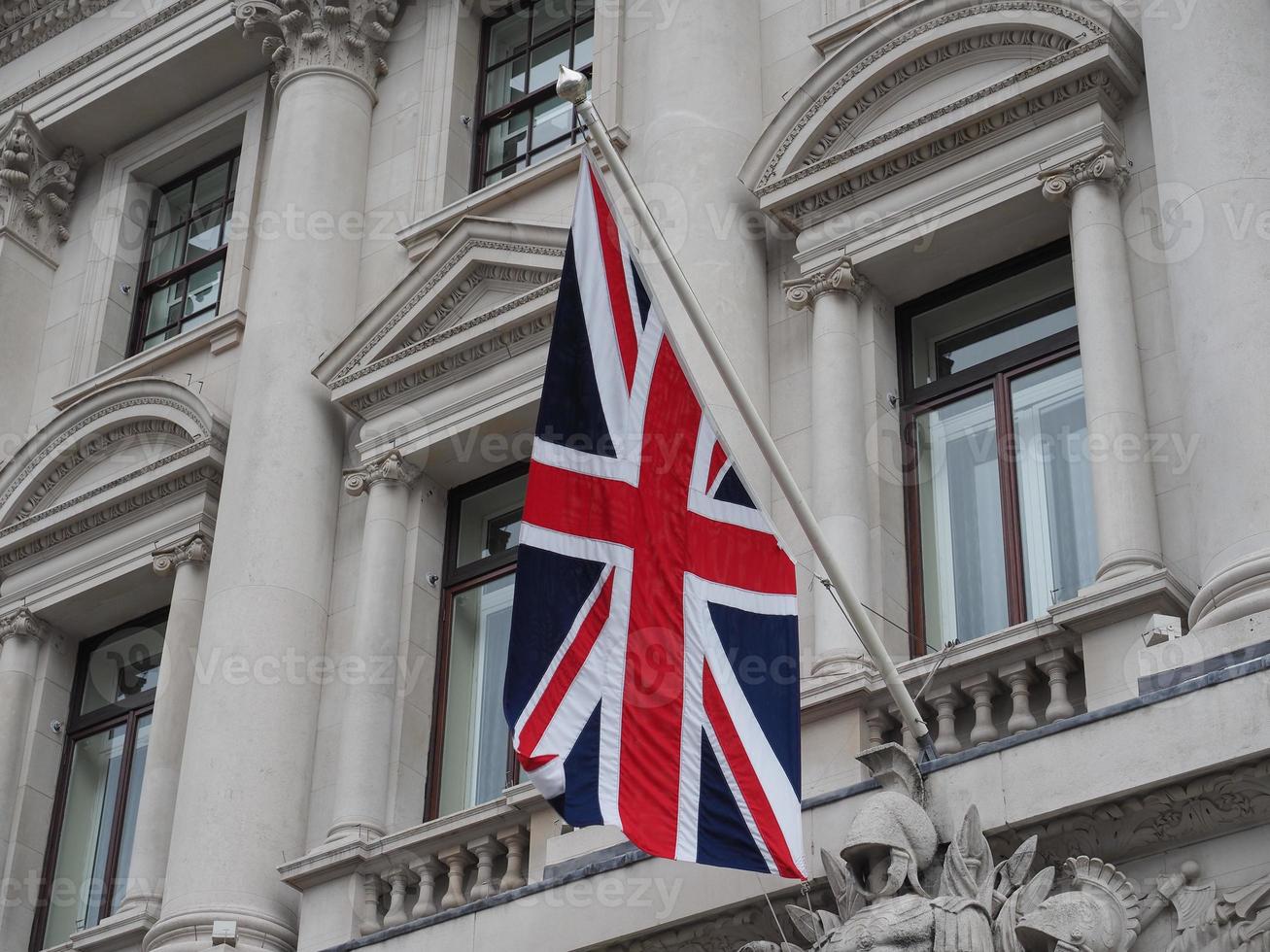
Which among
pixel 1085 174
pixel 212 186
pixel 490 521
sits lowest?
pixel 490 521

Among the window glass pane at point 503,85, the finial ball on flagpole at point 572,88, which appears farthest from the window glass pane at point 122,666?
the finial ball on flagpole at point 572,88

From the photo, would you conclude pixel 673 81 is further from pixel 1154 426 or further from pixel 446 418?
pixel 1154 426

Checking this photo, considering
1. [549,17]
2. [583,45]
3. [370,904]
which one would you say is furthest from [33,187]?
[370,904]

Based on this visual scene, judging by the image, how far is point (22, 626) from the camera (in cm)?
2062

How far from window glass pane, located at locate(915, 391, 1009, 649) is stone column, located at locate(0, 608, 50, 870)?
27.8 ft

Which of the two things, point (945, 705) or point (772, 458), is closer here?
point (772, 458)

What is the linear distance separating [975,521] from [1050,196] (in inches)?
87.1

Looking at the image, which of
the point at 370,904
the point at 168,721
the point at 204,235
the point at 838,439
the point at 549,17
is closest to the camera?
the point at 838,439

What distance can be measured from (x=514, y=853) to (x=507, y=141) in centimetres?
760

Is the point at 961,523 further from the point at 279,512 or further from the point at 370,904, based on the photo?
the point at 279,512

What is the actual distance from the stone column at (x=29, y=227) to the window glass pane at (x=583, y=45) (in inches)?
236

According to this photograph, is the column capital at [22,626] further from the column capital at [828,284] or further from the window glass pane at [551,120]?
the column capital at [828,284]

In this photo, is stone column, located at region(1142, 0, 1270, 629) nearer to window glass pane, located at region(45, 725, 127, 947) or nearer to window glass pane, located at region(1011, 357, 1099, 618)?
window glass pane, located at region(1011, 357, 1099, 618)

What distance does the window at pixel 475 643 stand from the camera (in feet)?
57.4
